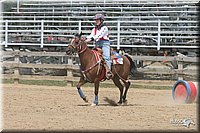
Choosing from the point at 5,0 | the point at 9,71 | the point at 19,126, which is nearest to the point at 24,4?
the point at 5,0

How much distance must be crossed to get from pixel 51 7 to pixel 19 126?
21685 millimetres

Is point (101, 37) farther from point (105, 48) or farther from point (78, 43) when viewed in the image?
point (78, 43)

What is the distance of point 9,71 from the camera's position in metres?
22.4

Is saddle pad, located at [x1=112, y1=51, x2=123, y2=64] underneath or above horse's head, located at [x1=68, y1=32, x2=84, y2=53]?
underneath

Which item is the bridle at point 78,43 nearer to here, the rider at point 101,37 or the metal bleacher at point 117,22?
the rider at point 101,37

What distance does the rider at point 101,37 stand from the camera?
12805 mm

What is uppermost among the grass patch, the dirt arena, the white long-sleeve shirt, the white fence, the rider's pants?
the white fence

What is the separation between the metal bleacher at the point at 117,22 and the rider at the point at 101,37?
28.8 feet

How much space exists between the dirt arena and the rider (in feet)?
4.11

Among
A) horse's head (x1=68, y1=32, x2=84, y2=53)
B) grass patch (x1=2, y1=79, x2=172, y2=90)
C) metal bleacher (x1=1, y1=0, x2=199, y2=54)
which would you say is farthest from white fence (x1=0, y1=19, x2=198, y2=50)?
horse's head (x1=68, y1=32, x2=84, y2=53)

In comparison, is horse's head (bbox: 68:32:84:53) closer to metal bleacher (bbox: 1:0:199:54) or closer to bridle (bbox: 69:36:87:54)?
bridle (bbox: 69:36:87:54)

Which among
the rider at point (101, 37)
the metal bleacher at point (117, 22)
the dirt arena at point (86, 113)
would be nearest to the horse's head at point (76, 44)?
the rider at point (101, 37)

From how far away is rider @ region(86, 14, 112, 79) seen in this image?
42.0 feet

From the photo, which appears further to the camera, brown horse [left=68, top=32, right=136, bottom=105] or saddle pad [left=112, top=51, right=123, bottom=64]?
saddle pad [left=112, top=51, right=123, bottom=64]
